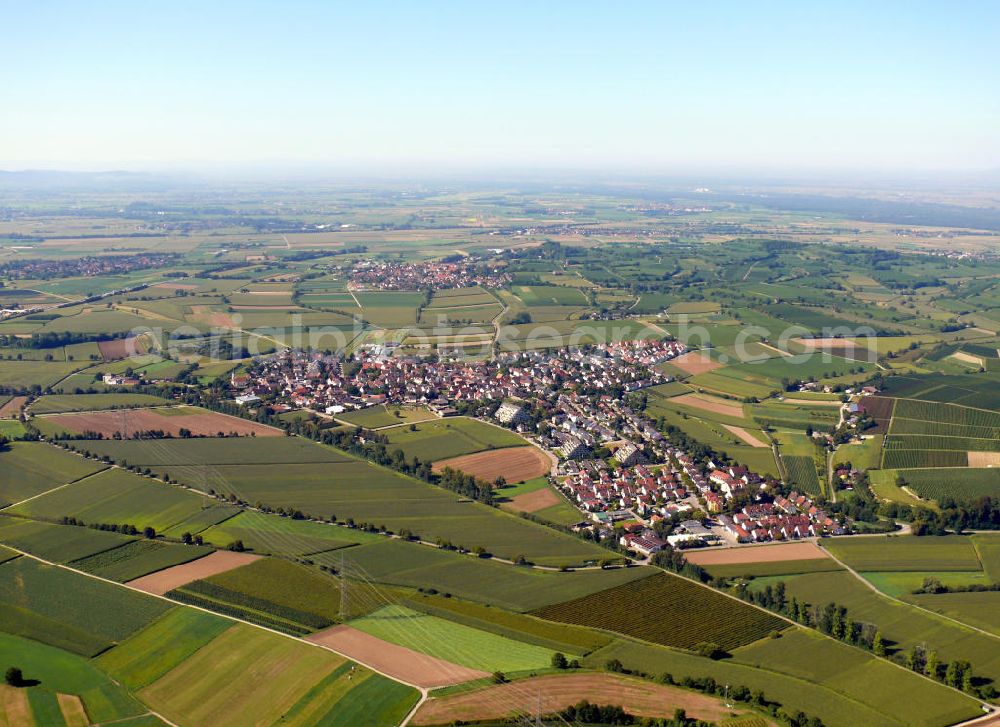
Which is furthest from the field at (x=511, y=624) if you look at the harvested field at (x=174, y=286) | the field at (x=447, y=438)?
the harvested field at (x=174, y=286)

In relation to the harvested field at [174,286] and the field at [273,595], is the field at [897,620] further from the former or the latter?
the harvested field at [174,286]

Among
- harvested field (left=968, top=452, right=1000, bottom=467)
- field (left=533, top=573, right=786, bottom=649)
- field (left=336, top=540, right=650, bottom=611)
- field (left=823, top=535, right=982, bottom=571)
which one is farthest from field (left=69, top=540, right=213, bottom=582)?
harvested field (left=968, top=452, right=1000, bottom=467)

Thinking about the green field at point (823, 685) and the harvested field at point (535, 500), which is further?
the harvested field at point (535, 500)

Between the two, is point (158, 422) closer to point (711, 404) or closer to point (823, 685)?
point (711, 404)

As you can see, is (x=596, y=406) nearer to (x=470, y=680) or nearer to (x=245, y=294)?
(x=470, y=680)

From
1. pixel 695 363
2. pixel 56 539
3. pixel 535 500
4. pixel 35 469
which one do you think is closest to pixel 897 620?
pixel 535 500

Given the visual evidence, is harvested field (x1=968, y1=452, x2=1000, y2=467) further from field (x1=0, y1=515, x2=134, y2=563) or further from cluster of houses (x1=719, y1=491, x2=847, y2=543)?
field (x1=0, y1=515, x2=134, y2=563)

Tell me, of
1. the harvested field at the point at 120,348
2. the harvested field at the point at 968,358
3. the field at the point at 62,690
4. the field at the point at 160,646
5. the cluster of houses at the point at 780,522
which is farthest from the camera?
the harvested field at the point at 120,348
